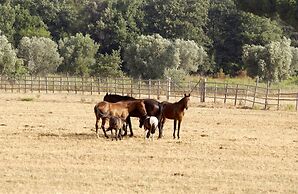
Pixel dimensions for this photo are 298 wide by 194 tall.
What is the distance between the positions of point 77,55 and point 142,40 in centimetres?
588

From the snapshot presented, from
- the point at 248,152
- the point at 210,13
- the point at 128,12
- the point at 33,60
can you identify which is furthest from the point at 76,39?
the point at 248,152

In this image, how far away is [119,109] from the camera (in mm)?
17094

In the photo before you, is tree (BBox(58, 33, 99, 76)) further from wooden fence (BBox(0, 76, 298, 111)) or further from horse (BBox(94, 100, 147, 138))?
horse (BBox(94, 100, 147, 138))

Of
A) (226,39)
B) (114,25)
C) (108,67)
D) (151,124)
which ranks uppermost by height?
(114,25)

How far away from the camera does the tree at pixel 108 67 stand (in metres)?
52.8

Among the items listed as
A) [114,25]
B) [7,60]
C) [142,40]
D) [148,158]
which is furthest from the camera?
[114,25]

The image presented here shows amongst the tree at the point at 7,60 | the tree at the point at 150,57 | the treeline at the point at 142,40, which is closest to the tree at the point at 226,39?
the treeline at the point at 142,40

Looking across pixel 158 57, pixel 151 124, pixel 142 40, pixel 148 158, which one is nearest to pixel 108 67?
pixel 142 40

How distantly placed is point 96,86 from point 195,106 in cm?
959

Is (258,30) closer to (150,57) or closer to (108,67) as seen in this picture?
(150,57)

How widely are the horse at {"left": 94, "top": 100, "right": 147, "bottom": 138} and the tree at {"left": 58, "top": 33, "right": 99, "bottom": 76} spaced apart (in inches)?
1486

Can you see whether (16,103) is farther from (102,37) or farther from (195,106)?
(102,37)

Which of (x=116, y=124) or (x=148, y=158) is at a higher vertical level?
(x=116, y=124)

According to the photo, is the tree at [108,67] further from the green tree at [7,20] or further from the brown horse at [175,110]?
the brown horse at [175,110]
